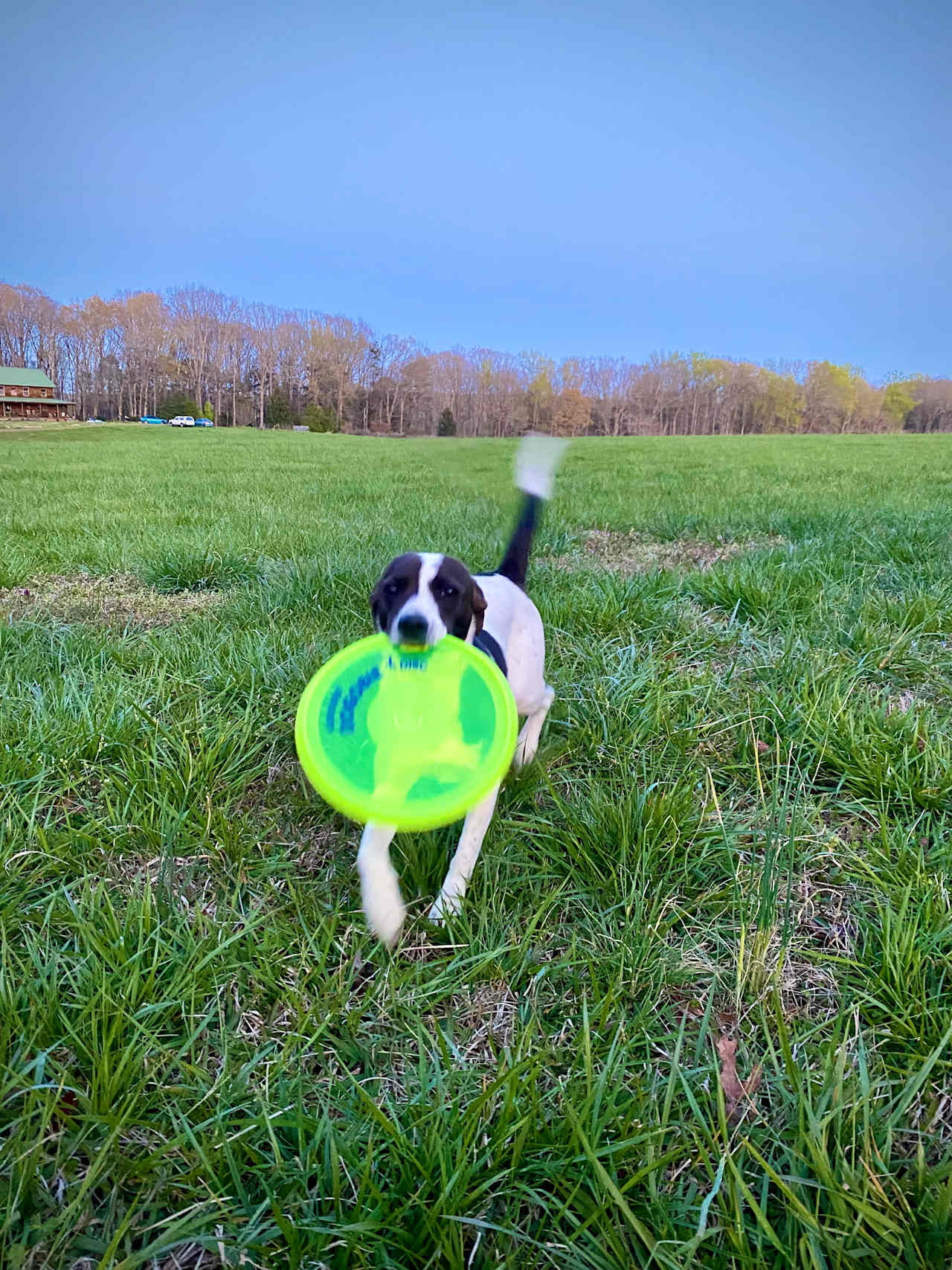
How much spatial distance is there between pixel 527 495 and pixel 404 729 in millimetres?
1908

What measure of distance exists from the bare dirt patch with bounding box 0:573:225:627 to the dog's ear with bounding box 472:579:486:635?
2.20 meters

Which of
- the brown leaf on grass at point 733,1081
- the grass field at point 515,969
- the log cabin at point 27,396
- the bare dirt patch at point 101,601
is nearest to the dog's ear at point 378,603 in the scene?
the grass field at point 515,969

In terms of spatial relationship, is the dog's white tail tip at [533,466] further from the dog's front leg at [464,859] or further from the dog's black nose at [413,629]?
the dog's front leg at [464,859]

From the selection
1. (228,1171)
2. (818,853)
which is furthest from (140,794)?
(818,853)

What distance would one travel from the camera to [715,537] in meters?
6.64

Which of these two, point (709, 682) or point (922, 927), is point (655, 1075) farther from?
point (709, 682)

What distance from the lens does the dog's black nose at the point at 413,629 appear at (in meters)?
2.29

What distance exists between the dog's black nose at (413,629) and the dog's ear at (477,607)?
0.47 meters

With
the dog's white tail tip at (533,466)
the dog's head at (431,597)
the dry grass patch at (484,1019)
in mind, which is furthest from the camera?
the dog's white tail tip at (533,466)

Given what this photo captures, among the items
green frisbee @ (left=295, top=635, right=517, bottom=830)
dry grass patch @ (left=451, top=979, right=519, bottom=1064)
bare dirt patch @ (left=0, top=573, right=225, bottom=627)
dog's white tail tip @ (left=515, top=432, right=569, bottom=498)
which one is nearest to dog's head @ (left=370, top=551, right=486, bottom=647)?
green frisbee @ (left=295, top=635, right=517, bottom=830)

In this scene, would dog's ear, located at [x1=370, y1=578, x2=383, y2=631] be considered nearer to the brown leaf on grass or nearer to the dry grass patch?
the dry grass patch

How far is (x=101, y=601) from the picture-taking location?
4621mm

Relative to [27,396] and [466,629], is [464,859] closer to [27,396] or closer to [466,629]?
[466,629]

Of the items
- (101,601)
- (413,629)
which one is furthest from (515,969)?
(101,601)
